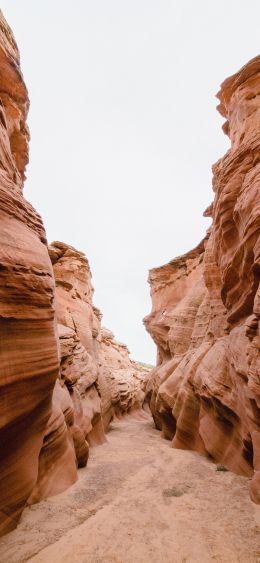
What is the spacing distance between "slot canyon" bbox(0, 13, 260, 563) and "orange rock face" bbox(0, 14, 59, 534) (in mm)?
27

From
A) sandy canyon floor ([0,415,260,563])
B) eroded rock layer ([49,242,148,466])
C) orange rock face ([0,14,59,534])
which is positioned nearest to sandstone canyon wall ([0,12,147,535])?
orange rock face ([0,14,59,534])

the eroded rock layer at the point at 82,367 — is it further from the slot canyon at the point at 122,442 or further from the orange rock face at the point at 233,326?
the orange rock face at the point at 233,326

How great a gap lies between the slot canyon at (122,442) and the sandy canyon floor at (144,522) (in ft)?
0.10

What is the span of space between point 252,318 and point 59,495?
7.01 metres

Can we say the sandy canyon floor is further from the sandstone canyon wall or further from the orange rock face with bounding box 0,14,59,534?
the orange rock face with bounding box 0,14,59,534

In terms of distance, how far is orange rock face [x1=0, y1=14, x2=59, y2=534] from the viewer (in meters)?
4.59

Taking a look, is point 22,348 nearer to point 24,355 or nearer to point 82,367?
point 24,355

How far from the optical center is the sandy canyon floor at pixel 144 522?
444cm

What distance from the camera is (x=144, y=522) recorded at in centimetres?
547

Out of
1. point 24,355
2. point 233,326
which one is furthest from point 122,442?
point 24,355

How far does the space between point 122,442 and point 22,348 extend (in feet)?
42.1

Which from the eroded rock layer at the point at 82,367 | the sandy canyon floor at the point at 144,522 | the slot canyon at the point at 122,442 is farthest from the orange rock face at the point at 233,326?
the eroded rock layer at the point at 82,367

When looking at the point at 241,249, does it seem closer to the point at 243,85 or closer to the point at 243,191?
the point at 243,191

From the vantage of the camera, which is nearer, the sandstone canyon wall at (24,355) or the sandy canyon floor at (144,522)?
the sandy canyon floor at (144,522)
